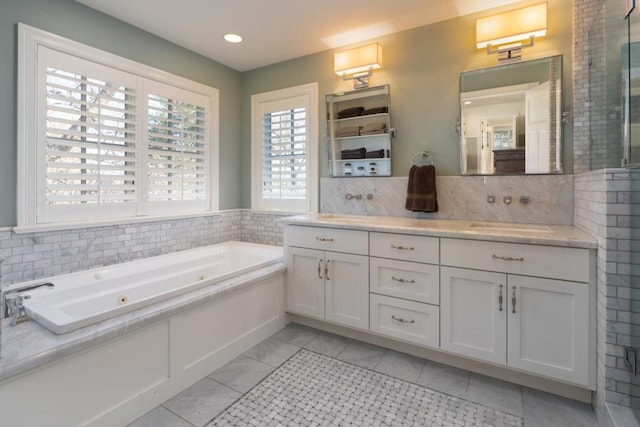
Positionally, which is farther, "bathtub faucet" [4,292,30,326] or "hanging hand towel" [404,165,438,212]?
"hanging hand towel" [404,165,438,212]

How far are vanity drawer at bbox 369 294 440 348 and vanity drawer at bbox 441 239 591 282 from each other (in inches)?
15.5

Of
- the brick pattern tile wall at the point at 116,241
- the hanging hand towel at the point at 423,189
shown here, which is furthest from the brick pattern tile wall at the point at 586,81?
the brick pattern tile wall at the point at 116,241

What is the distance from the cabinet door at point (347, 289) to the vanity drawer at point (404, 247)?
0.14m

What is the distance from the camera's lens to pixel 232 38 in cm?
298

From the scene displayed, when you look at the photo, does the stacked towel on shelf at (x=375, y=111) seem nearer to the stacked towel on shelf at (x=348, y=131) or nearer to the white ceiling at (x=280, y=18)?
the stacked towel on shelf at (x=348, y=131)

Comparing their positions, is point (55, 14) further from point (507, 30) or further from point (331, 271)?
point (507, 30)

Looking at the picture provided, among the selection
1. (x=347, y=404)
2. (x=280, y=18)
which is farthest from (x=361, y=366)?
(x=280, y=18)

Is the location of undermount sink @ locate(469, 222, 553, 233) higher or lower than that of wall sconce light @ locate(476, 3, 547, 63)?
lower

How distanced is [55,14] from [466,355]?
3.74 meters

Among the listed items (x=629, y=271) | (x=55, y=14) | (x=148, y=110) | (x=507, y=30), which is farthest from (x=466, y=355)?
(x=55, y=14)

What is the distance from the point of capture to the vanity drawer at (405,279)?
2.13 meters

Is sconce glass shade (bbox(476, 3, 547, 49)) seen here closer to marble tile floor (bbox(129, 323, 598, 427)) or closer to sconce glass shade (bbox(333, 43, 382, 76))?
sconce glass shade (bbox(333, 43, 382, 76))

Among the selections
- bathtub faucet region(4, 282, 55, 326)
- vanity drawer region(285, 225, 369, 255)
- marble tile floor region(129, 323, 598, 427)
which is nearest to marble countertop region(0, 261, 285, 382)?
bathtub faucet region(4, 282, 55, 326)

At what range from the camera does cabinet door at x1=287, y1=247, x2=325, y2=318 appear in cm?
264
